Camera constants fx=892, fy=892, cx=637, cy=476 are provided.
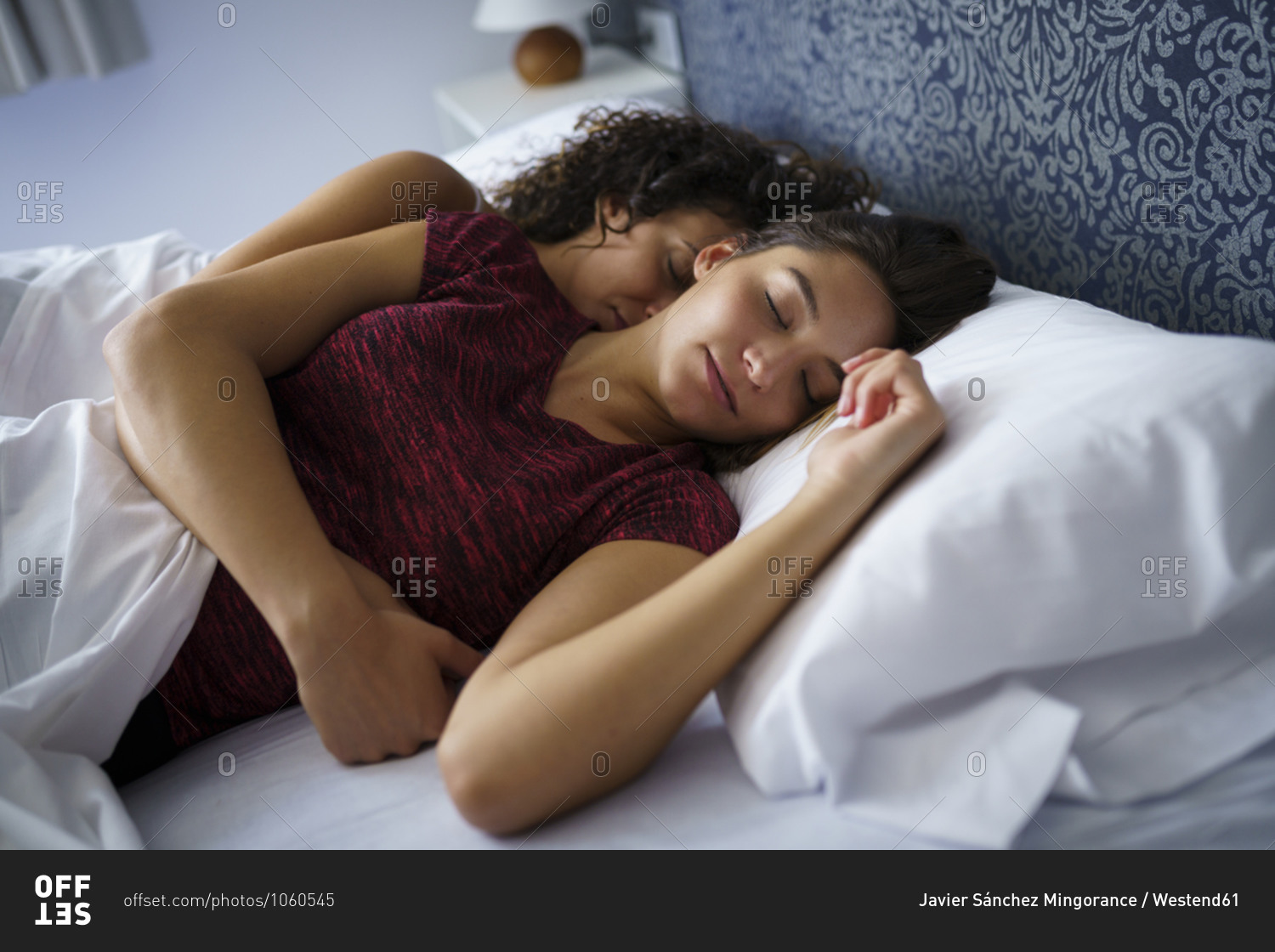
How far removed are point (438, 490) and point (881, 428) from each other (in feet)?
1.45

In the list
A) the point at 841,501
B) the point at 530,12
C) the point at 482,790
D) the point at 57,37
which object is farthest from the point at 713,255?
the point at 57,37

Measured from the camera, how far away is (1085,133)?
1020mm

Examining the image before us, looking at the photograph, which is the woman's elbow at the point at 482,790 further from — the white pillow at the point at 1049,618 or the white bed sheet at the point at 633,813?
the white pillow at the point at 1049,618

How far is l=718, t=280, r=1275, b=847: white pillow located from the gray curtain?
240cm

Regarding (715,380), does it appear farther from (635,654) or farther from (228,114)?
(228,114)

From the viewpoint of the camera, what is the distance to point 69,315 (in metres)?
1.19

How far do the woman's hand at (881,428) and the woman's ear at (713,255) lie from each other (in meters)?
0.41

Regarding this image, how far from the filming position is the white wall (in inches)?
90.7

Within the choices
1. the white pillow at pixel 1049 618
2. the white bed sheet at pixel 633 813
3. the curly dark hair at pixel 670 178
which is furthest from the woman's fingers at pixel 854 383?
the curly dark hair at pixel 670 178

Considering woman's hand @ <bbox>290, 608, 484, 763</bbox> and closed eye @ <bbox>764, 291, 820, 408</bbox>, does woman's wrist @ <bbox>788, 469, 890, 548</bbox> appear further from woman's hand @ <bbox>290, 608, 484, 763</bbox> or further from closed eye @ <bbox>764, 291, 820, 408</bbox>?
woman's hand @ <bbox>290, 608, 484, 763</bbox>

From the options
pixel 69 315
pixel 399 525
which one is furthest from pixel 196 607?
pixel 69 315
